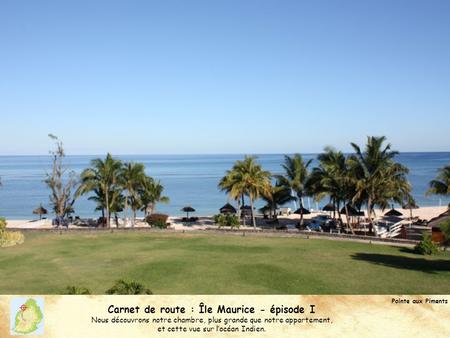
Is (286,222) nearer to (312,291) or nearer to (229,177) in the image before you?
(229,177)

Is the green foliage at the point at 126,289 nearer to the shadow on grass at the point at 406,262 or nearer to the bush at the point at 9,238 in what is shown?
the shadow on grass at the point at 406,262

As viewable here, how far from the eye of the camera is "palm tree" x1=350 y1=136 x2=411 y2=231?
125 feet

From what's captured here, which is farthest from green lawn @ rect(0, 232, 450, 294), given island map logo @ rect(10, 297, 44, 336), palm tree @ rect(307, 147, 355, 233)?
palm tree @ rect(307, 147, 355, 233)

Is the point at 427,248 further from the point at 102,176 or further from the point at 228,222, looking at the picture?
the point at 102,176

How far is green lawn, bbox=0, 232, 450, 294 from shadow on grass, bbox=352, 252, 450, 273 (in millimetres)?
56

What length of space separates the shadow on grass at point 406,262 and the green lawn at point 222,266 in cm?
6

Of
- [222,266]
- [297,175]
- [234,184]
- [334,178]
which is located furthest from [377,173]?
[222,266]

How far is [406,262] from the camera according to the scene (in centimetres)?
2514

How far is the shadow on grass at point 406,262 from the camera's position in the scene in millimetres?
23656

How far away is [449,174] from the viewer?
3625 cm

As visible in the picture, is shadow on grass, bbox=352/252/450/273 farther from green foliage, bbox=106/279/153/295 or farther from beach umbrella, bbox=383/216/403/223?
beach umbrella, bbox=383/216/403/223

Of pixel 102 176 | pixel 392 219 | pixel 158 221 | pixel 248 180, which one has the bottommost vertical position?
pixel 392 219

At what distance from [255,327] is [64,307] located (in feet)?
15.9

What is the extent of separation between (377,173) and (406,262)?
14.5m
